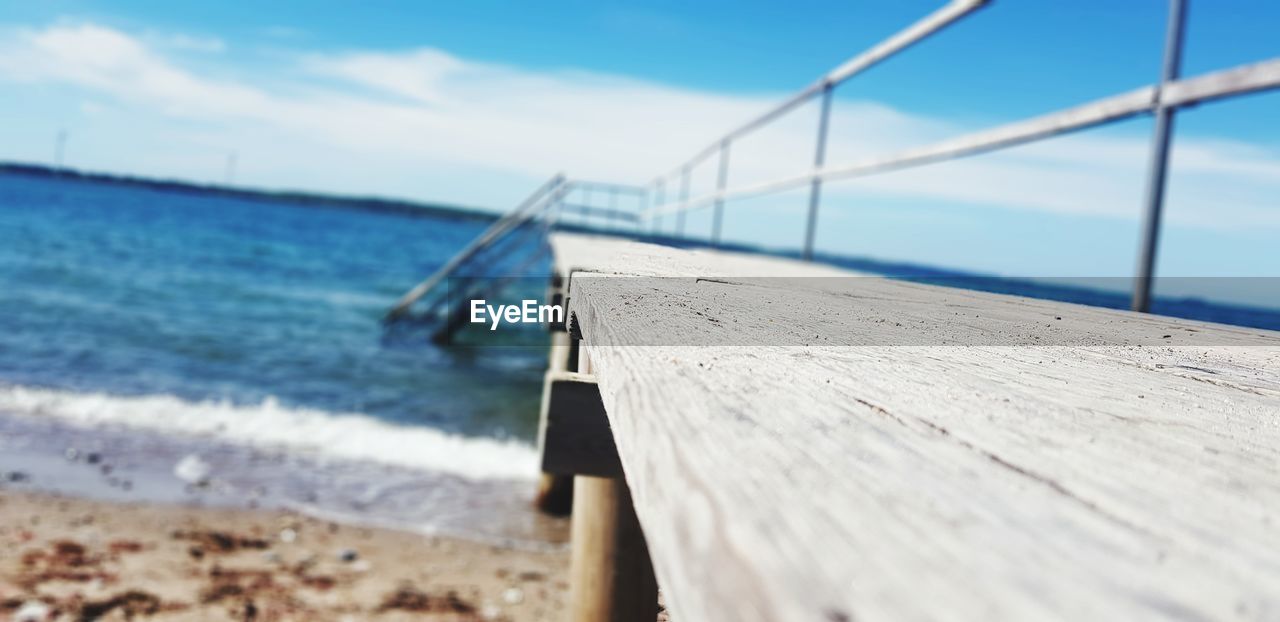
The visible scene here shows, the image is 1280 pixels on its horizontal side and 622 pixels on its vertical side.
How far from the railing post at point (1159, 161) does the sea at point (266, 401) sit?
26 cm

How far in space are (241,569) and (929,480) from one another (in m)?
4.49

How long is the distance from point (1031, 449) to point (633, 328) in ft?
1.28

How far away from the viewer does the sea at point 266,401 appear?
540cm

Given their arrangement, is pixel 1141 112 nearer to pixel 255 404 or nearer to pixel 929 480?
pixel 929 480

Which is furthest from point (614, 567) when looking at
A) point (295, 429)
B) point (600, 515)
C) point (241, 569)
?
point (295, 429)

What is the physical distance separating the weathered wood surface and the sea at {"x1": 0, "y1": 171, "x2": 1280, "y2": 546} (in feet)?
5.61

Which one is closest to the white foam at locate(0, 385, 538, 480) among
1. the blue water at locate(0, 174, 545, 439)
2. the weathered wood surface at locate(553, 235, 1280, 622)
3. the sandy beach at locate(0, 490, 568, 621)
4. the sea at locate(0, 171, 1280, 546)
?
the sea at locate(0, 171, 1280, 546)

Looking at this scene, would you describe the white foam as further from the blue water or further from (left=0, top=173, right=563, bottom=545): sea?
the blue water

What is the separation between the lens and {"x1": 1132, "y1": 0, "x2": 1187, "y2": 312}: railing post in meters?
1.78

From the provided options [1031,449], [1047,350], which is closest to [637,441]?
[1031,449]

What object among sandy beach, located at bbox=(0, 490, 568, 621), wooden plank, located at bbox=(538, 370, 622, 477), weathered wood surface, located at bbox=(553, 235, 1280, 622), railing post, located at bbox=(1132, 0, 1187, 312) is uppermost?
railing post, located at bbox=(1132, 0, 1187, 312)

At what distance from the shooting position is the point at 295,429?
24.1 ft

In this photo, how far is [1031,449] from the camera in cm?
49

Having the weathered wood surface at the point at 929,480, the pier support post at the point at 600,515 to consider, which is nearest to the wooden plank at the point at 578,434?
the pier support post at the point at 600,515
